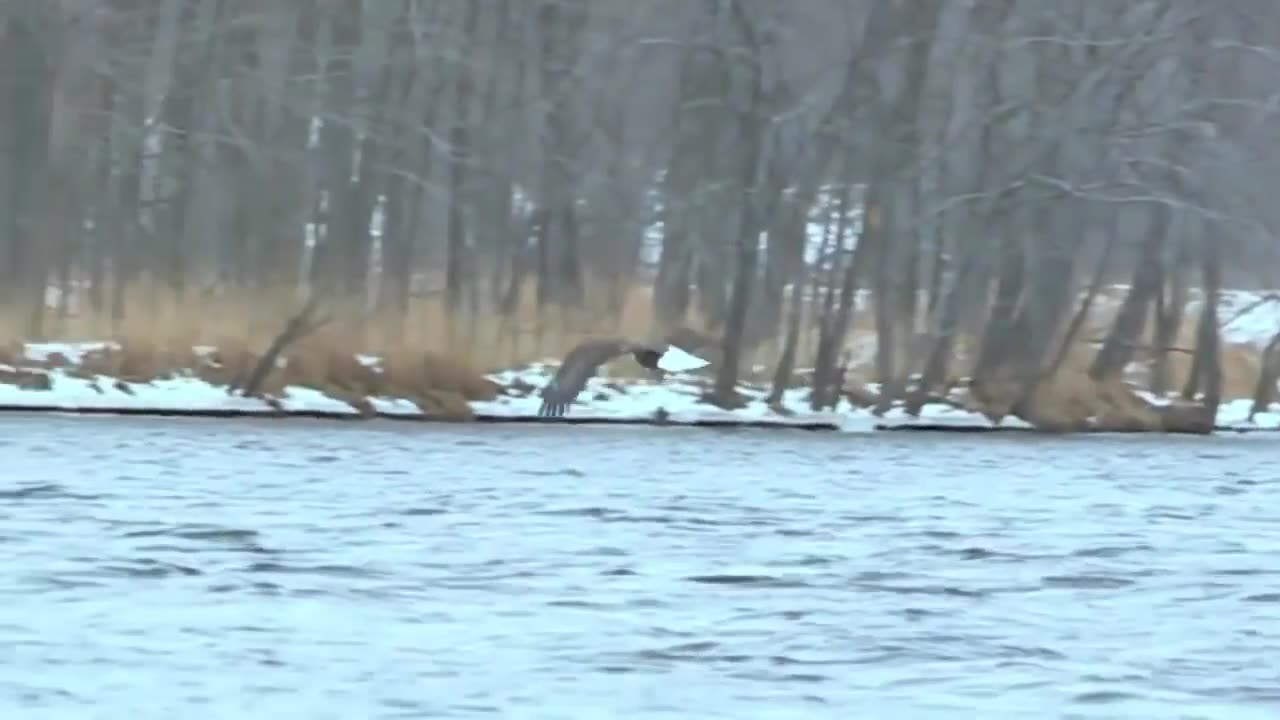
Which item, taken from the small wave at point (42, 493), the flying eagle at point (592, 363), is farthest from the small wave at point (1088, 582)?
the flying eagle at point (592, 363)

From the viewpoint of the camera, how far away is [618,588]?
34.3ft

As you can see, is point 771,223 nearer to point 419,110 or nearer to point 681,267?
point 681,267

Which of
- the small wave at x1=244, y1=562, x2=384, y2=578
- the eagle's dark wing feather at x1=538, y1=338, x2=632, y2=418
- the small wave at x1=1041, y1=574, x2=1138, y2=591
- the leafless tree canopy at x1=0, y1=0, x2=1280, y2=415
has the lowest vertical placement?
the small wave at x1=244, y1=562, x2=384, y2=578

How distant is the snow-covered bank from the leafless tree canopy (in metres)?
0.43

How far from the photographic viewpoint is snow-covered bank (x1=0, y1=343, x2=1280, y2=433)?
2238 cm

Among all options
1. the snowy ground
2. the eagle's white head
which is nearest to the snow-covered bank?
the snowy ground

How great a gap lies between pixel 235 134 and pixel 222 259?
4.11 feet

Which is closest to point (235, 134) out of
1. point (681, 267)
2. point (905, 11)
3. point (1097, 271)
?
point (681, 267)

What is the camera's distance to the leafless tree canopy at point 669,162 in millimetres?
24062

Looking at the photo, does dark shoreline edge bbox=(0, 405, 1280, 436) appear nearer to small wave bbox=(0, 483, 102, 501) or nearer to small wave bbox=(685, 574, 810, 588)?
small wave bbox=(0, 483, 102, 501)

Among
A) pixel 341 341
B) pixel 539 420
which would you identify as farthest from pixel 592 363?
pixel 341 341

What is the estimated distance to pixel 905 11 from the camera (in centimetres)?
2462

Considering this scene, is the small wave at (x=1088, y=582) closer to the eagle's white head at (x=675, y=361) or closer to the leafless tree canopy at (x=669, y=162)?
the eagle's white head at (x=675, y=361)

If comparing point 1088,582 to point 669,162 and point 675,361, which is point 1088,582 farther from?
point 669,162
